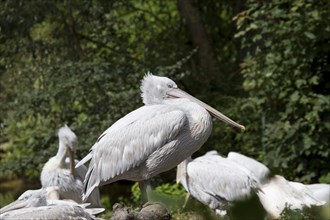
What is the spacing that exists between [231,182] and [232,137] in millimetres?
4824

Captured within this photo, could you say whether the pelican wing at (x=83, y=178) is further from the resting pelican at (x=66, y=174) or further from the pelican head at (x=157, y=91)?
the pelican head at (x=157, y=91)

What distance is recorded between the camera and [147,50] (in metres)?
12.5

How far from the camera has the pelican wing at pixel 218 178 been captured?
7.29 metres

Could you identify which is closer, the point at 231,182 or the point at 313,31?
the point at 231,182

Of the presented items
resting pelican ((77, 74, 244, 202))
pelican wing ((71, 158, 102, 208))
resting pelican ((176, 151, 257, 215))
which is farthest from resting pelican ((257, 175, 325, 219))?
pelican wing ((71, 158, 102, 208))

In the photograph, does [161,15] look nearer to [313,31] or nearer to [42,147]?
[42,147]

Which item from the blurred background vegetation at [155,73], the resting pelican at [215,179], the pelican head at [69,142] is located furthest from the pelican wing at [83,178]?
the blurred background vegetation at [155,73]

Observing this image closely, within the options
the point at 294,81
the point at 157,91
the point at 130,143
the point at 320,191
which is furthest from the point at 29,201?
the point at 294,81

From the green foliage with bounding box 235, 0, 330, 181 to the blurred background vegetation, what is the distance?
13 millimetres

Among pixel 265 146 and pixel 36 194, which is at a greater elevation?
pixel 36 194

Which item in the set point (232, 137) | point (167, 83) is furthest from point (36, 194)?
point (232, 137)

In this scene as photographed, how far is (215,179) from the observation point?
24.6 feet

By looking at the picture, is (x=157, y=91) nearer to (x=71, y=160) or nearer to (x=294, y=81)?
(x=71, y=160)

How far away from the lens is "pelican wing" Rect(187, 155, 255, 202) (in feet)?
23.9
